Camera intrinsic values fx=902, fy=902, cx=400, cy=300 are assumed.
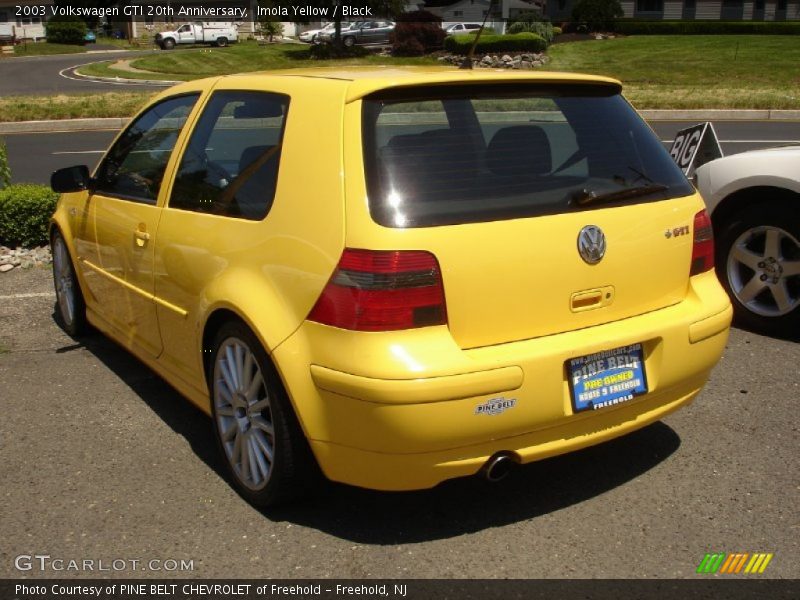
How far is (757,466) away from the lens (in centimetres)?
390

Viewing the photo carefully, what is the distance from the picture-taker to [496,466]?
3.20 metres

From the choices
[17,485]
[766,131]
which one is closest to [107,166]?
[17,485]

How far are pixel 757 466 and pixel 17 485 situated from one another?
3195 millimetres

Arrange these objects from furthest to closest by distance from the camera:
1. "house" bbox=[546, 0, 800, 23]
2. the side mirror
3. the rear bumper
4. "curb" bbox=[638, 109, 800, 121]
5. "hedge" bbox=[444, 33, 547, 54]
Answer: "house" bbox=[546, 0, 800, 23] < "hedge" bbox=[444, 33, 547, 54] < "curb" bbox=[638, 109, 800, 121] < the side mirror < the rear bumper

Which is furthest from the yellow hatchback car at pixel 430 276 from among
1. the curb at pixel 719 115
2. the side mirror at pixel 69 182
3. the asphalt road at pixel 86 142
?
the curb at pixel 719 115

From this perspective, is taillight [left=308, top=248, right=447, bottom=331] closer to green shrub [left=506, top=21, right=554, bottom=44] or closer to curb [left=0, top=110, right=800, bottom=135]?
curb [left=0, top=110, right=800, bottom=135]

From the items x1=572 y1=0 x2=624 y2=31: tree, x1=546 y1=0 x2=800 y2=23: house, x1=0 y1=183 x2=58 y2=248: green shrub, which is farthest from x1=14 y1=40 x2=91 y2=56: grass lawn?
x1=0 y1=183 x2=58 y2=248: green shrub

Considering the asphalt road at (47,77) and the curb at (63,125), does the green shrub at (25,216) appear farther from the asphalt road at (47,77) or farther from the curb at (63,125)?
the asphalt road at (47,77)

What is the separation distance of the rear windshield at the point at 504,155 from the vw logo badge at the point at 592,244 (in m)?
0.10

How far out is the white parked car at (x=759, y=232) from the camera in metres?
5.46

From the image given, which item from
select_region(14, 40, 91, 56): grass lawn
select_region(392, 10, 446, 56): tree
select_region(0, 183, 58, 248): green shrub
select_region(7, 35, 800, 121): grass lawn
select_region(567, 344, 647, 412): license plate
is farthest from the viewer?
select_region(14, 40, 91, 56): grass lawn

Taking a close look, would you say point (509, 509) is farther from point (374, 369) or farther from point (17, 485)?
point (17, 485)

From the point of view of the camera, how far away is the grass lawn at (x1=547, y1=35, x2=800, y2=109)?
22.8 m

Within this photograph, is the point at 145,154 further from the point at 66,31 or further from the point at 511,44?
the point at 66,31
